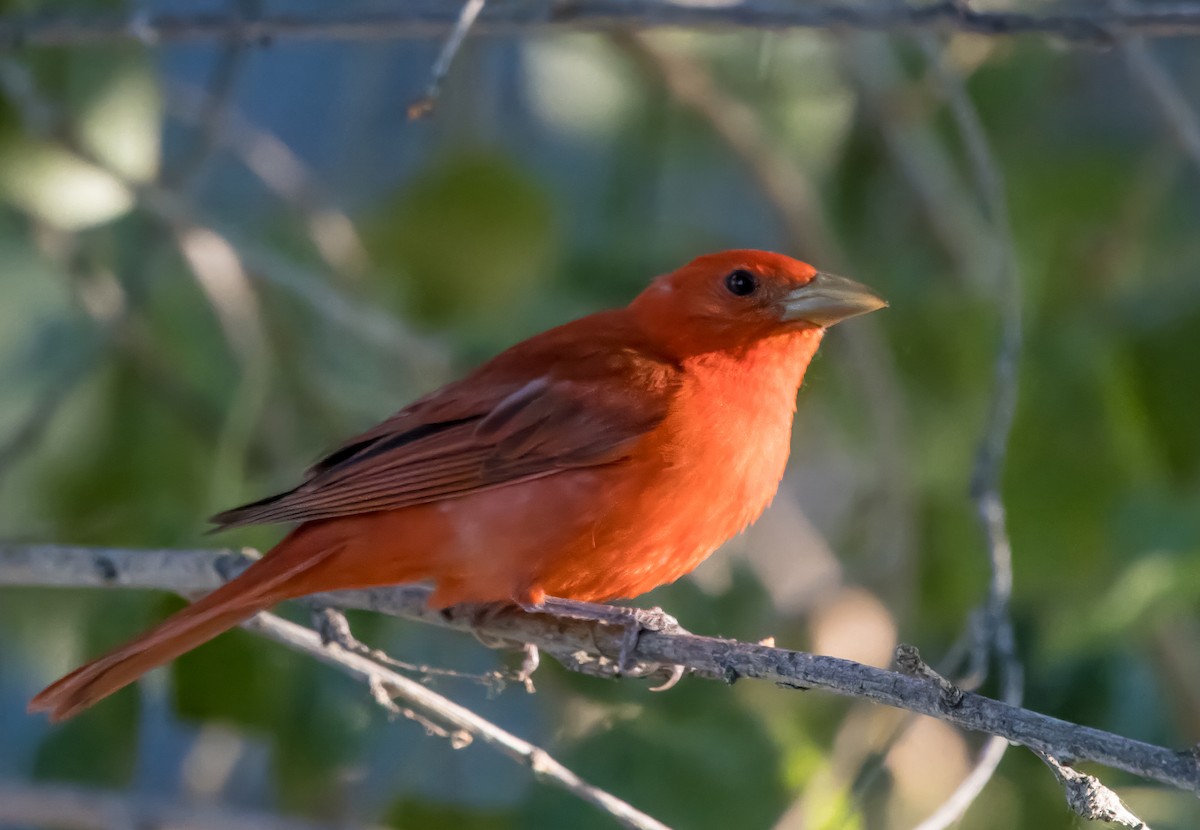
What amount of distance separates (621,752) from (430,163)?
2.66m

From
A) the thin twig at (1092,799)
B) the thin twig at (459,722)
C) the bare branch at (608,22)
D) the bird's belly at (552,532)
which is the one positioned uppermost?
the bare branch at (608,22)

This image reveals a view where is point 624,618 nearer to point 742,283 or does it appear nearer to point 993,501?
point 993,501

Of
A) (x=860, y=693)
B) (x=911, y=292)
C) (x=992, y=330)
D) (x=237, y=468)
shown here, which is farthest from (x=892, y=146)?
(x=860, y=693)

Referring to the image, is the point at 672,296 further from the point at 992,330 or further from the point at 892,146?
the point at 892,146

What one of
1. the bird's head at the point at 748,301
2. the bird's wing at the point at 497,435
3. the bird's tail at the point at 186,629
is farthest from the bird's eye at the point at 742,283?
the bird's tail at the point at 186,629

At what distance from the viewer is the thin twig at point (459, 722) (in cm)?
264

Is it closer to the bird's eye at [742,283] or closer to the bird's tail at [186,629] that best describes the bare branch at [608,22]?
the bird's eye at [742,283]

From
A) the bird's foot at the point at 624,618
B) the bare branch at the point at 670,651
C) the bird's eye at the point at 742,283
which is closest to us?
the bare branch at the point at 670,651

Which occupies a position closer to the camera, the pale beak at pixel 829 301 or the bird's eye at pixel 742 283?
the pale beak at pixel 829 301

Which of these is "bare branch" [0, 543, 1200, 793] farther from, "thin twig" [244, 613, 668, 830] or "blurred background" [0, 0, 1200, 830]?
"blurred background" [0, 0, 1200, 830]

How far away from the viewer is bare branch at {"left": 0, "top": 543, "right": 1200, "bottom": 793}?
6.19 ft

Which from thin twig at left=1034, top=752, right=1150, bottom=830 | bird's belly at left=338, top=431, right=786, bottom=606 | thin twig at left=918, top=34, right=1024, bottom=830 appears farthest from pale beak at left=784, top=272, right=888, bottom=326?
thin twig at left=1034, top=752, right=1150, bottom=830

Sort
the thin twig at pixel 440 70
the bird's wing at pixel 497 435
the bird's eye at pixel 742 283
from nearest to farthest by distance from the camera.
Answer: the thin twig at pixel 440 70, the bird's wing at pixel 497 435, the bird's eye at pixel 742 283

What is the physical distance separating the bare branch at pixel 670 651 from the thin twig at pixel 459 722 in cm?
18
